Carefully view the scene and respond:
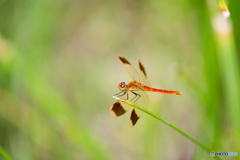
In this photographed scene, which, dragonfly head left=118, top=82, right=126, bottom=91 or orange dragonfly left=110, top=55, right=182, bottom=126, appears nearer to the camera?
orange dragonfly left=110, top=55, right=182, bottom=126

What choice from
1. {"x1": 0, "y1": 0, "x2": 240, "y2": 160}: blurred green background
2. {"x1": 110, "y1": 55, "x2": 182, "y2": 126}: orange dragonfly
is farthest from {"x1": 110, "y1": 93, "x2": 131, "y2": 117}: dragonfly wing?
{"x1": 0, "y1": 0, "x2": 240, "y2": 160}: blurred green background

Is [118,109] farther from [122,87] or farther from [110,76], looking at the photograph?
[110,76]

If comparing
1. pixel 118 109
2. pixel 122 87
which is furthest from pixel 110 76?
pixel 118 109

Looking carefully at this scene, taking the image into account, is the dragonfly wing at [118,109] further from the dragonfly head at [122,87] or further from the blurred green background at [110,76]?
the blurred green background at [110,76]

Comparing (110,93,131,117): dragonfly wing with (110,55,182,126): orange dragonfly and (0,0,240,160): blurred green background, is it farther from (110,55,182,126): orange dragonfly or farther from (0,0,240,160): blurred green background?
(0,0,240,160): blurred green background

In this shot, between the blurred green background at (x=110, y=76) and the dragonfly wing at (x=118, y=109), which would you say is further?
the blurred green background at (x=110, y=76)

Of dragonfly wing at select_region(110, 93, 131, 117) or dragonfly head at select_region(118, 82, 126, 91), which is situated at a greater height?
dragonfly head at select_region(118, 82, 126, 91)

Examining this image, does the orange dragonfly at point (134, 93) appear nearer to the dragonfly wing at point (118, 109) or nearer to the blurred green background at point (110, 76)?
the dragonfly wing at point (118, 109)

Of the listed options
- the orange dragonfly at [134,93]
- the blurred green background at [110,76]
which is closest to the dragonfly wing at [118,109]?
the orange dragonfly at [134,93]

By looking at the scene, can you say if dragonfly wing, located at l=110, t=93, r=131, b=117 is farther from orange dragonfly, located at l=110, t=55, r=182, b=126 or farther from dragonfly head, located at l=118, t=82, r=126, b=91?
dragonfly head, located at l=118, t=82, r=126, b=91

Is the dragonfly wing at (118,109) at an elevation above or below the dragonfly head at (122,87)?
below
